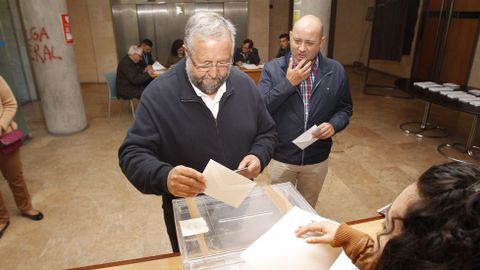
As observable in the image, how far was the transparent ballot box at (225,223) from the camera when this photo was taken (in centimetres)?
108

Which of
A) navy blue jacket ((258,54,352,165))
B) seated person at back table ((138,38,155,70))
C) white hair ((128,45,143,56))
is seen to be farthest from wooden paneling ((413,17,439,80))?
navy blue jacket ((258,54,352,165))

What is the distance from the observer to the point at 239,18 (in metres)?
9.05

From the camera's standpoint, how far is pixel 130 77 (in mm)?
5461

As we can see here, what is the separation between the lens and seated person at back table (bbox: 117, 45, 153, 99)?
5465 mm

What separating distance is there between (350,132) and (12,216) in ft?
15.1

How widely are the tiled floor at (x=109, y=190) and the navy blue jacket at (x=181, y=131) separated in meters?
1.58

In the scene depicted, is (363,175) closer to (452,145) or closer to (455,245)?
(452,145)

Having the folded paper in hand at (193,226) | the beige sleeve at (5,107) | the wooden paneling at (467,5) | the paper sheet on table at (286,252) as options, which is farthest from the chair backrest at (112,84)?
the wooden paneling at (467,5)

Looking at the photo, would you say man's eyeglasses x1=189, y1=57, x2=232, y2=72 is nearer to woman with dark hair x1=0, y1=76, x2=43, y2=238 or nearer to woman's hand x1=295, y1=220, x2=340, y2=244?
woman's hand x1=295, y1=220, x2=340, y2=244

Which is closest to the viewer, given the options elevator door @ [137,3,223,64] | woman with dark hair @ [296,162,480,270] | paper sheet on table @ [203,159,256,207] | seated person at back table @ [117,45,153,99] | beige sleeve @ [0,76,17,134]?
woman with dark hair @ [296,162,480,270]

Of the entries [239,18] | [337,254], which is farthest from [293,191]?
[239,18]

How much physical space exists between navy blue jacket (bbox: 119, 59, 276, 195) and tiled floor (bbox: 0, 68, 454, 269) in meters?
1.58

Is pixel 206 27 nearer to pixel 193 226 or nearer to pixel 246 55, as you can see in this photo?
pixel 193 226

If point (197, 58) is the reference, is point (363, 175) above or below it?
below
